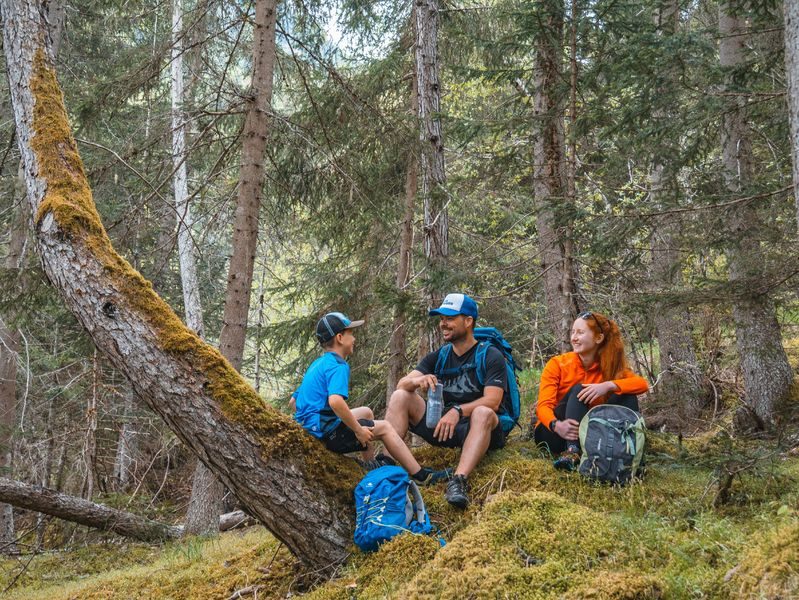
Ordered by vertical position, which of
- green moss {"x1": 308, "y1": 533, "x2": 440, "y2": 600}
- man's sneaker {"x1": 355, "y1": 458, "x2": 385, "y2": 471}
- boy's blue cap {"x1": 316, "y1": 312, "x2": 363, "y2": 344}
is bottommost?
green moss {"x1": 308, "y1": 533, "x2": 440, "y2": 600}

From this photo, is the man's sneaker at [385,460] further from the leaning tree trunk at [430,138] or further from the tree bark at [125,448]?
the tree bark at [125,448]

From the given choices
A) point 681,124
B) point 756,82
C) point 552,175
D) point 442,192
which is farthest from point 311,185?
point 756,82

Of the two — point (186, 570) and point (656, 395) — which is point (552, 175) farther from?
point (186, 570)

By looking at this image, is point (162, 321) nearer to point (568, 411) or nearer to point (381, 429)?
point (381, 429)

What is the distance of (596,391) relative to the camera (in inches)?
211

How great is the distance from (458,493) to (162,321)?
2447 millimetres

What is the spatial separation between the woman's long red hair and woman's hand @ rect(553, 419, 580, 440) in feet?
1.77

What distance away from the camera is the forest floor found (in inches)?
119

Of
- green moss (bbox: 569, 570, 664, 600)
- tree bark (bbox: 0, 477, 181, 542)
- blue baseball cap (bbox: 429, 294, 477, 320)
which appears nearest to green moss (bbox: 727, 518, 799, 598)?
green moss (bbox: 569, 570, 664, 600)

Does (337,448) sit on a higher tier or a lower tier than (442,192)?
lower

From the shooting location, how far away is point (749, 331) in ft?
27.6

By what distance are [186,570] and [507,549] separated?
3.46 m

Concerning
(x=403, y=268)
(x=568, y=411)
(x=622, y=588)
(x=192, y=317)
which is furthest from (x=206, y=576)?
(x=192, y=317)

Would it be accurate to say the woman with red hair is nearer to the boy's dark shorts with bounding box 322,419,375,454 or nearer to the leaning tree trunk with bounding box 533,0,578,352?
the leaning tree trunk with bounding box 533,0,578,352
